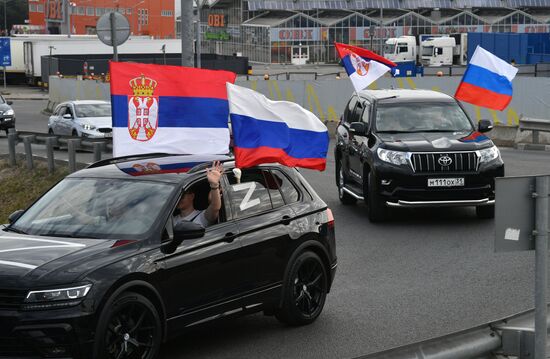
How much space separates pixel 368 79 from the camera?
21578mm

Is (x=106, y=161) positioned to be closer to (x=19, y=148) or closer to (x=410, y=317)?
(x=410, y=317)

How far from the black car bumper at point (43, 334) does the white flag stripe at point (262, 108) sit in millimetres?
3495

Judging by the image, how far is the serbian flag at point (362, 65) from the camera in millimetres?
21438

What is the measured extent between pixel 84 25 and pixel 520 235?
13009 cm

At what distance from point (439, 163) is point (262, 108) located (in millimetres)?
5832

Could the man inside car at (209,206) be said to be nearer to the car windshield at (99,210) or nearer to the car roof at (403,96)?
the car windshield at (99,210)

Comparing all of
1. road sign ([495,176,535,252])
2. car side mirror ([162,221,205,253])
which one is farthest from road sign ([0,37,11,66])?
road sign ([495,176,535,252])

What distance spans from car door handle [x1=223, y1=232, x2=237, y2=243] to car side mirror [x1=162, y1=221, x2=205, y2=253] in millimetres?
597

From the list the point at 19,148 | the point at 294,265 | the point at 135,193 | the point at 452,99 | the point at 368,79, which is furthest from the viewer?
the point at 19,148

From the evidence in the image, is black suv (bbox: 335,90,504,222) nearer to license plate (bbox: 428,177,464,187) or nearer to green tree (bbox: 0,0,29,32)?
license plate (bbox: 428,177,464,187)

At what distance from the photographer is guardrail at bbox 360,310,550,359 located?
6.43 metres

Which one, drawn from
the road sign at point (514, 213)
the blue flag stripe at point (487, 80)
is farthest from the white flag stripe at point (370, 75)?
the road sign at point (514, 213)

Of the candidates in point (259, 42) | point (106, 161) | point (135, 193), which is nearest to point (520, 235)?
point (135, 193)

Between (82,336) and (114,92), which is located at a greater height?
(114,92)
